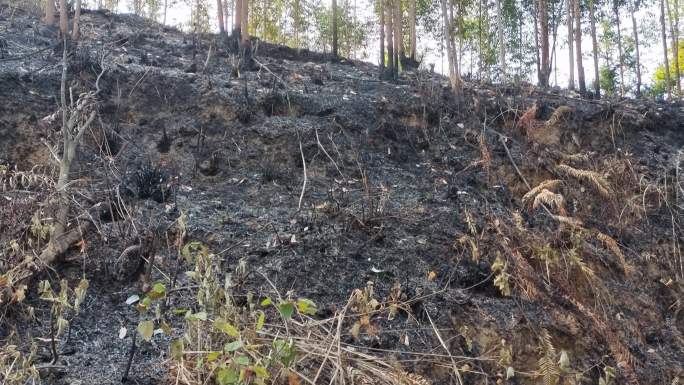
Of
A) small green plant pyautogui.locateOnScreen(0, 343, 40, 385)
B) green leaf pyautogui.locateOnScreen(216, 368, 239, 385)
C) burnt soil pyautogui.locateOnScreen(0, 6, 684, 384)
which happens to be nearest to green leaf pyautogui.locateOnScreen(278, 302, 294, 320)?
green leaf pyautogui.locateOnScreen(216, 368, 239, 385)

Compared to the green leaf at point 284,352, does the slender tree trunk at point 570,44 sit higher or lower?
higher

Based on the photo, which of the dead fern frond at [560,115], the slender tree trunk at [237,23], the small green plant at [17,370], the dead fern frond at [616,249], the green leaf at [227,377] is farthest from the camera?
the slender tree trunk at [237,23]

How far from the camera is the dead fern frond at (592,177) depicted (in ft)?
14.8

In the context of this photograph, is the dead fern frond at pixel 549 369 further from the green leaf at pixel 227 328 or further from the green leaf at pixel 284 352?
the green leaf at pixel 227 328

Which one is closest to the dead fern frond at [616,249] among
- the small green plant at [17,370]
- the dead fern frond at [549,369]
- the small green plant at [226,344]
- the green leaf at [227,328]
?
the dead fern frond at [549,369]

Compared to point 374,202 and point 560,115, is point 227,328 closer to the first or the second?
point 374,202

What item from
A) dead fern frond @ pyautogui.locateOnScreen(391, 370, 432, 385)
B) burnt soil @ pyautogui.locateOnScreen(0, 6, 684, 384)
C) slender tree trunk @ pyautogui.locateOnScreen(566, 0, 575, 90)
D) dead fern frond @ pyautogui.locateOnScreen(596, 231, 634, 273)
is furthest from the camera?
slender tree trunk @ pyautogui.locateOnScreen(566, 0, 575, 90)

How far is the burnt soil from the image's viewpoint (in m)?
3.18

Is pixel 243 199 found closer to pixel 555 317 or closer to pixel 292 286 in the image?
pixel 292 286

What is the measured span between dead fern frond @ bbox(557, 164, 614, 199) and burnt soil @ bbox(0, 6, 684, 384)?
8 cm

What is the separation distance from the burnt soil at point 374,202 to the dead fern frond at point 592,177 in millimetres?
78

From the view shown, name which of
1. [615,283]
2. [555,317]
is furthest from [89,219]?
[615,283]

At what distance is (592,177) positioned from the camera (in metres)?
4.52

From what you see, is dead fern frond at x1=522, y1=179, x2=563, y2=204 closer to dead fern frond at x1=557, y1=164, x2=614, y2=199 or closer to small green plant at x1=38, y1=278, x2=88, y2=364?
dead fern frond at x1=557, y1=164, x2=614, y2=199
